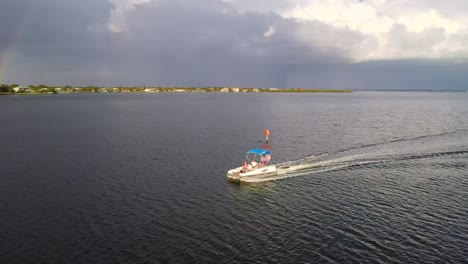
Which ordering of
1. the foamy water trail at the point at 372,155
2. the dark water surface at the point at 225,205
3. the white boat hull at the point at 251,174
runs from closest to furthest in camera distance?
the dark water surface at the point at 225,205 → the white boat hull at the point at 251,174 → the foamy water trail at the point at 372,155

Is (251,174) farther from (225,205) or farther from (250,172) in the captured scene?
(225,205)

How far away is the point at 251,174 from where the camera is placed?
5294 centimetres

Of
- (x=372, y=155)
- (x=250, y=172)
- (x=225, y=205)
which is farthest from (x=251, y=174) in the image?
(x=372, y=155)

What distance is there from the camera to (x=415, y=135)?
9031cm

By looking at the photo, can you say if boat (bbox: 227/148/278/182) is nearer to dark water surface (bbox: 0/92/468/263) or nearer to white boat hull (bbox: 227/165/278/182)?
white boat hull (bbox: 227/165/278/182)

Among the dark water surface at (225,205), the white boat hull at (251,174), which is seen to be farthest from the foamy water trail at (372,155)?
the white boat hull at (251,174)

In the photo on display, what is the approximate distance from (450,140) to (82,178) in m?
75.2

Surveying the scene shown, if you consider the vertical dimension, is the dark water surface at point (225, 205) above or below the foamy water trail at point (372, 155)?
below

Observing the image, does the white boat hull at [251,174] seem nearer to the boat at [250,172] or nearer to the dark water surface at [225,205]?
the boat at [250,172]

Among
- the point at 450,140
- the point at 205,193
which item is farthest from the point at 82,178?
the point at 450,140

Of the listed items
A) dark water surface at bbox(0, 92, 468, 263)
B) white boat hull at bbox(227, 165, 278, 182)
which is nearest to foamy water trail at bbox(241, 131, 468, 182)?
dark water surface at bbox(0, 92, 468, 263)

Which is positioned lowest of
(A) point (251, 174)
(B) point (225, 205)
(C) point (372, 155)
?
(B) point (225, 205)

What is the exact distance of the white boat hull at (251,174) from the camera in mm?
52188

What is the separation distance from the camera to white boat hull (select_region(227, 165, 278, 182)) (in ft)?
171
